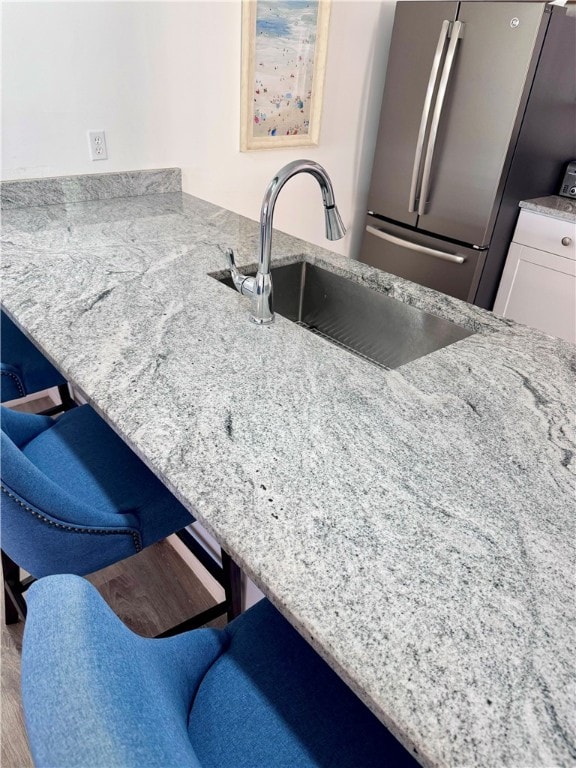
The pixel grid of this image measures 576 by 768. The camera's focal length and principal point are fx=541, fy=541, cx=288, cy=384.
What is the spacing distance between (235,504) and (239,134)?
2.05 meters

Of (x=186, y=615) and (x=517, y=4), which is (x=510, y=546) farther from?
(x=517, y=4)

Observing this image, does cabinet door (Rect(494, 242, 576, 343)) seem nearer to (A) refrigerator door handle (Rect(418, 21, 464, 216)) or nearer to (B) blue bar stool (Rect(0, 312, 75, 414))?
(A) refrigerator door handle (Rect(418, 21, 464, 216))

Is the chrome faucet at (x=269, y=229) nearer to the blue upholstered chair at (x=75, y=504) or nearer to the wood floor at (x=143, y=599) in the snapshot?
the blue upholstered chair at (x=75, y=504)

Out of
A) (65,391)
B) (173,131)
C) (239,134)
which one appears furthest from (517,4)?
(65,391)

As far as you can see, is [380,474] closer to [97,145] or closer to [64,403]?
[64,403]

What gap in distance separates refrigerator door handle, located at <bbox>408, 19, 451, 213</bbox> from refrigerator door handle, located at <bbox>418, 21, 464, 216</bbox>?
0.03m

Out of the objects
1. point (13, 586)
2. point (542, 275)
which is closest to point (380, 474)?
point (13, 586)

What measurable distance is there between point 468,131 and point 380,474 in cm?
207

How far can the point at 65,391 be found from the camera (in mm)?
1889

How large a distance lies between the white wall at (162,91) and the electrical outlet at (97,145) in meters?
0.02

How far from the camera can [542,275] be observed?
2.47 m

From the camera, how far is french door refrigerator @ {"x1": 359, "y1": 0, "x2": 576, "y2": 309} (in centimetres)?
214

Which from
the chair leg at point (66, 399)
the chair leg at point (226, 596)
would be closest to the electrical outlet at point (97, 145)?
the chair leg at point (66, 399)

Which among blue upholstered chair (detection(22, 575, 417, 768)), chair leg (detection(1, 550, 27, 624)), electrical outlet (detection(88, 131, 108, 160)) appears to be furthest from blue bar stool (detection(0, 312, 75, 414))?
blue upholstered chair (detection(22, 575, 417, 768))
